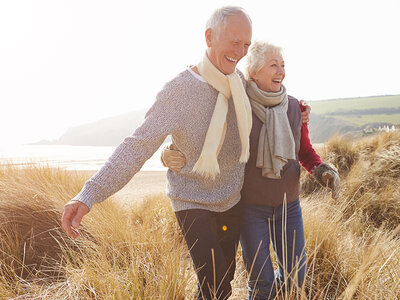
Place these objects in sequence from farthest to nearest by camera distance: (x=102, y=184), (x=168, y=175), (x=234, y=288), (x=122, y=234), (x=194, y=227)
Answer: (x=122, y=234), (x=234, y=288), (x=168, y=175), (x=194, y=227), (x=102, y=184)

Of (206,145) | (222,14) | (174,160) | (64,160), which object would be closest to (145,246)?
(174,160)

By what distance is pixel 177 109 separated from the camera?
72.2 inches

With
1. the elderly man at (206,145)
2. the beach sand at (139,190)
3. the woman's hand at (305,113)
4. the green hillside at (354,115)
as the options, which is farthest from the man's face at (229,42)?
the green hillside at (354,115)

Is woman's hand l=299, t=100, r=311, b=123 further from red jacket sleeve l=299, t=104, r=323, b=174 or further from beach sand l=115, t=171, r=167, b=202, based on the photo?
beach sand l=115, t=171, r=167, b=202

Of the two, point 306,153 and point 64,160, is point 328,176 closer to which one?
point 306,153

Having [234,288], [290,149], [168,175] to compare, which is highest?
[290,149]

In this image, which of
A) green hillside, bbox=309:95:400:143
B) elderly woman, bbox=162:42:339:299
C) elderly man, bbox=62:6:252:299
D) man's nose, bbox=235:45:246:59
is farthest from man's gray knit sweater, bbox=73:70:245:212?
green hillside, bbox=309:95:400:143

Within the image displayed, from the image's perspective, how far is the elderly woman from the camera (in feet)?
6.54

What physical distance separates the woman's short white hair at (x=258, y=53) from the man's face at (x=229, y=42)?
0.74 feet

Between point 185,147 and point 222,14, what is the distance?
77 cm

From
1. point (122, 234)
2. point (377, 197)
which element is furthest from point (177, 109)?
point (377, 197)

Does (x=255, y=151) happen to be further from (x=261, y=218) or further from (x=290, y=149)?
(x=261, y=218)

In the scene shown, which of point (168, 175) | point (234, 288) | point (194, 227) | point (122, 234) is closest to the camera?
point (194, 227)

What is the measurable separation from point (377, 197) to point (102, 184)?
12.8 feet
